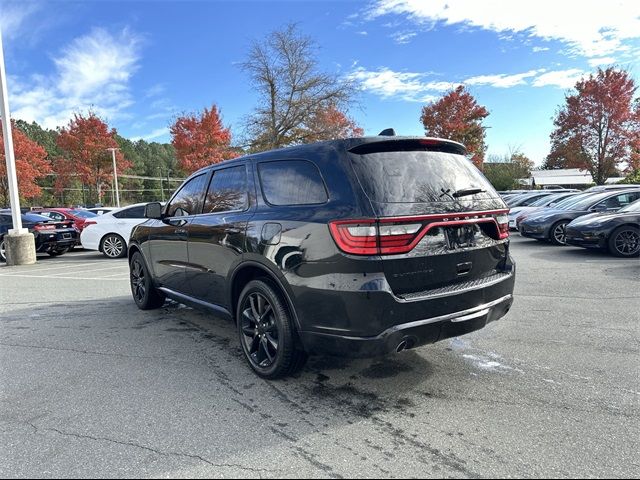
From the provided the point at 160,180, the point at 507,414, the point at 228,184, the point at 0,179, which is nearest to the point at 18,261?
the point at 228,184

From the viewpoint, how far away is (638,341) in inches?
172

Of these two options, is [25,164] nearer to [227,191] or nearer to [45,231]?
[45,231]

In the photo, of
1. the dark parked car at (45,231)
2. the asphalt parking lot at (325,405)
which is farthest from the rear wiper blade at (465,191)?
the dark parked car at (45,231)

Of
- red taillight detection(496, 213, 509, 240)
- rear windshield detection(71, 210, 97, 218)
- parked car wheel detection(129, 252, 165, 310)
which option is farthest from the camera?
rear windshield detection(71, 210, 97, 218)

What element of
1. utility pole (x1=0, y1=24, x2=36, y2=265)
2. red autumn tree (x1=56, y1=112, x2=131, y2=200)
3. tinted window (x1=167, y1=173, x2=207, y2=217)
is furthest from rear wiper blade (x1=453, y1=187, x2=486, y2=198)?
red autumn tree (x1=56, y1=112, x2=131, y2=200)

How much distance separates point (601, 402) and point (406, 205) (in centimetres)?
196

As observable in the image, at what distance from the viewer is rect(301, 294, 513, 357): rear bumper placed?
9.68ft

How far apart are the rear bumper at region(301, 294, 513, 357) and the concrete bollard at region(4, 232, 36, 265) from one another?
1192 centimetres

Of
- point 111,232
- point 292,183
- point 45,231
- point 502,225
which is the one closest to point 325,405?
point 292,183

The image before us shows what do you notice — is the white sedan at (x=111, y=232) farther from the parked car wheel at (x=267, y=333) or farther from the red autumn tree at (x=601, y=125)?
the red autumn tree at (x=601, y=125)

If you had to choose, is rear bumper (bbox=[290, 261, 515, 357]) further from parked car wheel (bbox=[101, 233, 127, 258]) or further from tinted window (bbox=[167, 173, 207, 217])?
parked car wheel (bbox=[101, 233, 127, 258])

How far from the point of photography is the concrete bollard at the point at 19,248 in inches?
475

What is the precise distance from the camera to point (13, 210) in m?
12.0

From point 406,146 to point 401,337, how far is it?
4.65 feet
